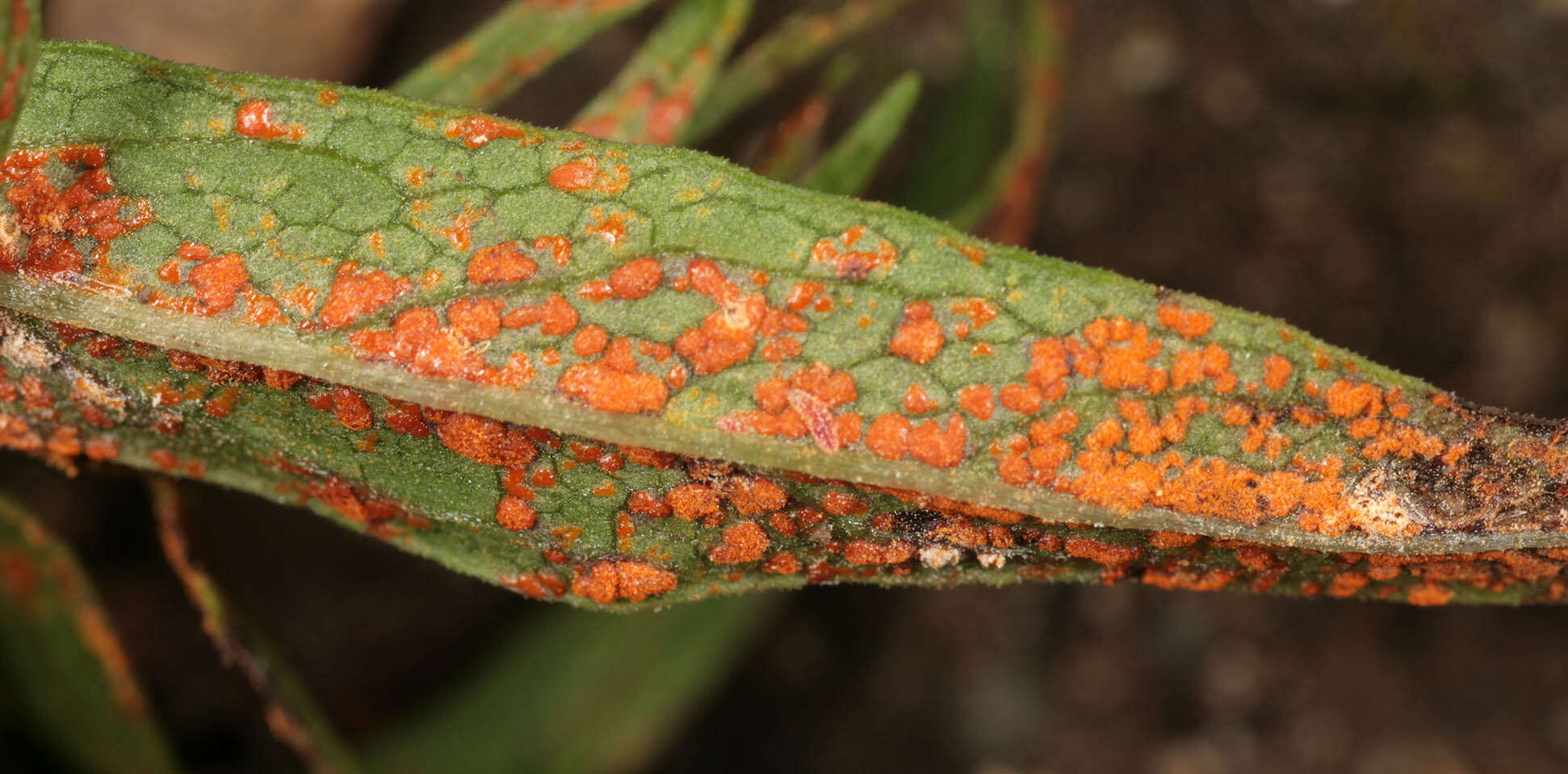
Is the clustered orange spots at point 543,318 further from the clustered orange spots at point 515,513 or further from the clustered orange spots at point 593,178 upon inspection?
the clustered orange spots at point 515,513

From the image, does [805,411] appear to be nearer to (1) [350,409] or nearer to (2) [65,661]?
→ (1) [350,409]

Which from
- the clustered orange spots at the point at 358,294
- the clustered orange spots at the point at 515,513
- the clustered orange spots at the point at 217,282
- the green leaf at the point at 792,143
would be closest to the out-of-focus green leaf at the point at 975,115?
the green leaf at the point at 792,143

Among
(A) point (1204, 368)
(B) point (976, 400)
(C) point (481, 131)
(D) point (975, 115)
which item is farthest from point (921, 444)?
(D) point (975, 115)

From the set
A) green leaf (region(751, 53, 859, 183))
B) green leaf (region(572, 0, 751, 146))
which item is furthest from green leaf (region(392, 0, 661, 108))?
green leaf (region(751, 53, 859, 183))

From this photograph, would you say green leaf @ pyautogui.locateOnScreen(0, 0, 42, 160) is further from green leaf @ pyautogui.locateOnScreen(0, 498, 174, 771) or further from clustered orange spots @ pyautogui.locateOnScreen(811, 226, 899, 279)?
green leaf @ pyautogui.locateOnScreen(0, 498, 174, 771)

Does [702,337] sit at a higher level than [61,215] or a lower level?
lower

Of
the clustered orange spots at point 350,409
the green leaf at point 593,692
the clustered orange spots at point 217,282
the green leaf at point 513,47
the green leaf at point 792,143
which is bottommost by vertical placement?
the green leaf at point 593,692
